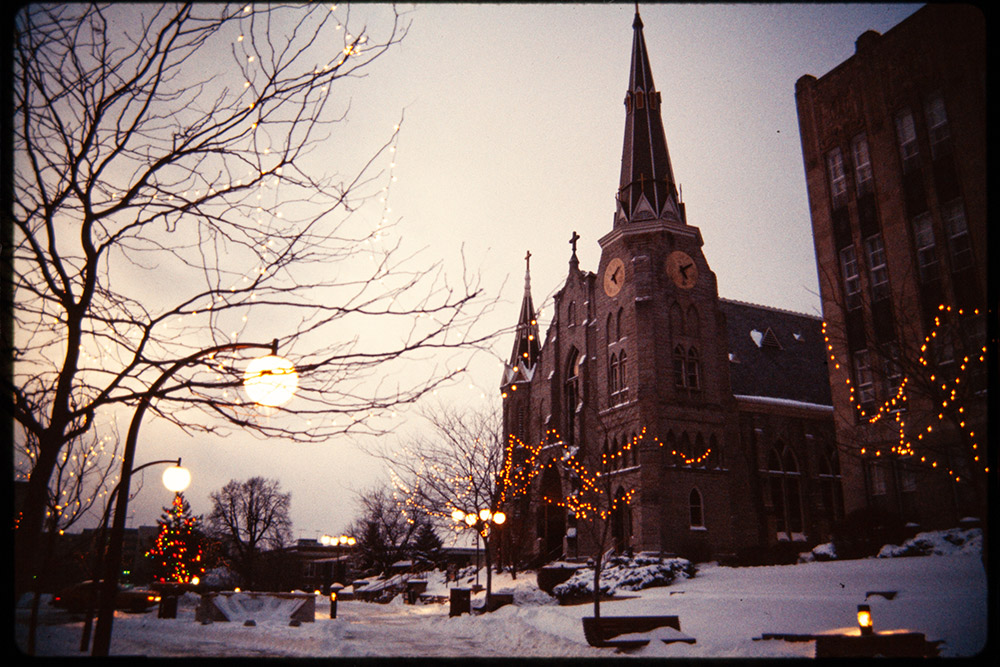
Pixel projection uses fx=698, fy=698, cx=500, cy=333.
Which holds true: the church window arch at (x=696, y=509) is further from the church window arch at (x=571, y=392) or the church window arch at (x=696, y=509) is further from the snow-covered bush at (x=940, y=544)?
the snow-covered bush at (x=940, y=544)

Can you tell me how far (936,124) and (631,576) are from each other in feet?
58.0

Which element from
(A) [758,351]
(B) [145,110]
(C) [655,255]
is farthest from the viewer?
(A) [758,351]

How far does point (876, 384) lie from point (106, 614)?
68.9ft

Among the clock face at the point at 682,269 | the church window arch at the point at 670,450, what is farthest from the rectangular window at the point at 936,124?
the church window arch at the point at 670,450

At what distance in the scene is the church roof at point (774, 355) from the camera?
129ft

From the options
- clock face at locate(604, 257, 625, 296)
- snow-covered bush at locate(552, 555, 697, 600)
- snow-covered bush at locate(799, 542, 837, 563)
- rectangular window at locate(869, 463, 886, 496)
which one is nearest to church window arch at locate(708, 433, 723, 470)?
snow-covered bush at locate(552, 555, 697, 600)

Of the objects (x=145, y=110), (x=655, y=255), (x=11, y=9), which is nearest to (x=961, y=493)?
(x=655, y=255)

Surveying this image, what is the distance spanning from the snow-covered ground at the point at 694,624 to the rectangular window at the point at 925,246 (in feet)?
24.4

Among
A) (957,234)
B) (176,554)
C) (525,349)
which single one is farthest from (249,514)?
(957,234)

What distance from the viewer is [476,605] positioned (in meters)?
26.5

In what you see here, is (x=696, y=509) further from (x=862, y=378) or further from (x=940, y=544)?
(x=940, y=544)

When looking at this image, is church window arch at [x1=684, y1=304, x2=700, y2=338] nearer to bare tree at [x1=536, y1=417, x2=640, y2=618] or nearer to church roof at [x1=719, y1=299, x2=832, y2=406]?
church roof at [x1=719, y1=299, x2=832, y2=406]

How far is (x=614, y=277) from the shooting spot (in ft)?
121

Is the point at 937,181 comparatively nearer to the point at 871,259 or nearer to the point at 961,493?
the point at 871,259
